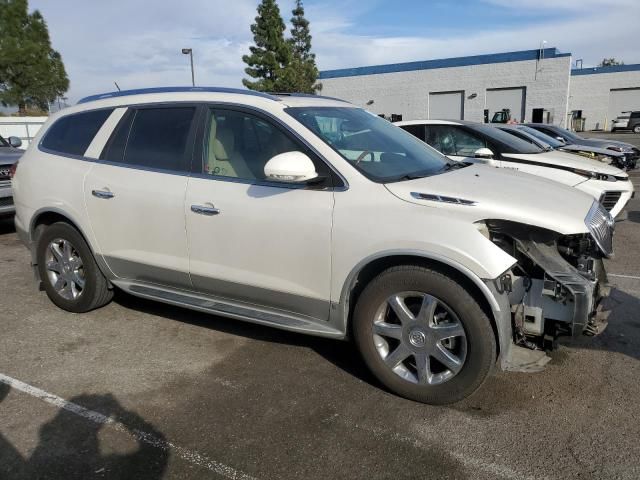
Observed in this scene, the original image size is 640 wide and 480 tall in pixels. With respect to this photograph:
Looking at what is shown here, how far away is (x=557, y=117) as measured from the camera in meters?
40.9

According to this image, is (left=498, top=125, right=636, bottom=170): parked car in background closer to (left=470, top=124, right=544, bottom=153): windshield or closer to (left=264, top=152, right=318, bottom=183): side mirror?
(left=470, top=124, right=544, bottom=153): windshield

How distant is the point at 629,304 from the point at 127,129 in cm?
462

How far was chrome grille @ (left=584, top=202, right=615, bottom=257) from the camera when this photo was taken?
3.28m

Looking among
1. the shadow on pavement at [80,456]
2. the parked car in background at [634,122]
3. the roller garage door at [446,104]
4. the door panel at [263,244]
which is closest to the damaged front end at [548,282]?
the door panel at [263,244]

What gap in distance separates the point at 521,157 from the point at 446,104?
39.3 meters

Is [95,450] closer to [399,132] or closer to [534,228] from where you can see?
[534,228]

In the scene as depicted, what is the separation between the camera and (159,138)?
4.22 m

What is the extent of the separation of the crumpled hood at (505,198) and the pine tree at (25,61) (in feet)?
105

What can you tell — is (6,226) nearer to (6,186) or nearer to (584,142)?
(6,186)

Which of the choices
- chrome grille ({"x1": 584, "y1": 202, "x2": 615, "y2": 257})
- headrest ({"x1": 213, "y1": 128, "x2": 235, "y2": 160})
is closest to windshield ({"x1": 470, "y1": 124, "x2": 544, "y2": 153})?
chrome grille ({"x1": 584, "y1": 202, "x2": 615, "y2": 257})

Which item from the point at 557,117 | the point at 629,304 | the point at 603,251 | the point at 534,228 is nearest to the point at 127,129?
the point at 534,228

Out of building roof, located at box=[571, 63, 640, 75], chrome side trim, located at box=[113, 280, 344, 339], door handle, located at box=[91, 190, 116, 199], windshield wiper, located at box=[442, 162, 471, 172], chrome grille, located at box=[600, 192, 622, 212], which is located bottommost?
chrome side trim, located at box=[113, 280, 344, 339]

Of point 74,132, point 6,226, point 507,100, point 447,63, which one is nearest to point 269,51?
point 447,63

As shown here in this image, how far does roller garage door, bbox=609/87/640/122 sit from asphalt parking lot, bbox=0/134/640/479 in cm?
5195
